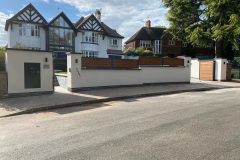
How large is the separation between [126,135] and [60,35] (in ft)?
81.9

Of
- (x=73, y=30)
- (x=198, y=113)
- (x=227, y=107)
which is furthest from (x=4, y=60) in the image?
(x=73, y=30)

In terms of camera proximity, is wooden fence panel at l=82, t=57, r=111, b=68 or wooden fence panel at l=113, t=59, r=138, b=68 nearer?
wooden fence panel at l=82, t=57, r=111, b=68

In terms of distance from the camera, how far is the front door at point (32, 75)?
31.0ft

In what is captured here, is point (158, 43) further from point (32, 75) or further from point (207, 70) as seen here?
point (32, 75)

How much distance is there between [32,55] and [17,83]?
5.35ft

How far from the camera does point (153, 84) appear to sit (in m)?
14.1

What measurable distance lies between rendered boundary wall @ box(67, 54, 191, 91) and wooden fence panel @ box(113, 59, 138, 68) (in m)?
0.31

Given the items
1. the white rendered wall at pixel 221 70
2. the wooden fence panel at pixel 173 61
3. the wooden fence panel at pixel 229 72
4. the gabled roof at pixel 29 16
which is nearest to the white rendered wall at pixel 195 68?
the white rendered wall at pixel 221 70

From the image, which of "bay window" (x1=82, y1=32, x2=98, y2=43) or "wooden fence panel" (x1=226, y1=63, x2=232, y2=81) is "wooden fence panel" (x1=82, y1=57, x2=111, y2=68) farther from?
"bay window" (x1=82, y1=32, x2=98, y2=43)

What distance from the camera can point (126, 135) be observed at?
430 centimetres

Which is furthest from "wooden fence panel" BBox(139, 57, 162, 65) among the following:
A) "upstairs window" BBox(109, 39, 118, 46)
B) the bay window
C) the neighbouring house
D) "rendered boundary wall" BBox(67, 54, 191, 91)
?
the neighbouring house

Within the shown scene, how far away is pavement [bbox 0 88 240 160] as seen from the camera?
11.2 ft

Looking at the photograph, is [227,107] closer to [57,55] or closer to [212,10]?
[212,10]

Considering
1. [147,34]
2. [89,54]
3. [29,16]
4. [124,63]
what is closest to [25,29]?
[29,16]
